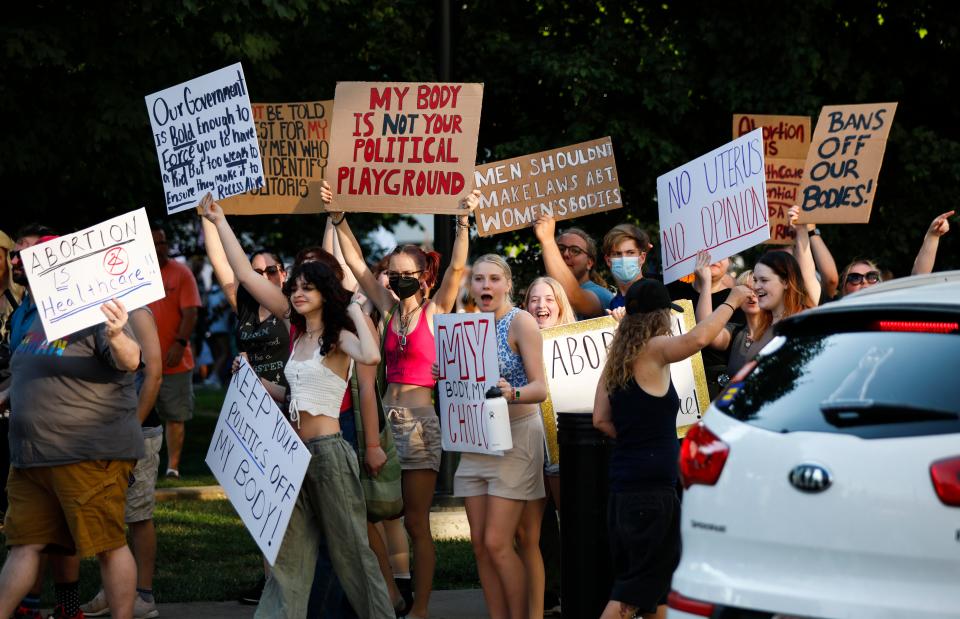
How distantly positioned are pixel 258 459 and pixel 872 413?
11.7 feet

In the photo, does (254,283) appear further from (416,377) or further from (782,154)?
(782,154)

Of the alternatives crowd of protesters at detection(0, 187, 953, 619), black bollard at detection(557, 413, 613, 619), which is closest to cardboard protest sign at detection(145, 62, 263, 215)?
crowd of protesters at detection(0, 187, 953, 619)

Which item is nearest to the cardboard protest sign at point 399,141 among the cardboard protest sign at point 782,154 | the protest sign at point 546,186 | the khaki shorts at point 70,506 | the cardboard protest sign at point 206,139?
the cardboard protest sign at point 206,139

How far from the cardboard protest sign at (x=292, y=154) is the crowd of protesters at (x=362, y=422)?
184cm

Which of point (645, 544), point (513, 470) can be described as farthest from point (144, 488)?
point (645, 544)

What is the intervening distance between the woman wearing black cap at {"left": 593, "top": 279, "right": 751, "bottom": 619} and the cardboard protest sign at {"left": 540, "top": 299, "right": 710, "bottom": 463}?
1.29m

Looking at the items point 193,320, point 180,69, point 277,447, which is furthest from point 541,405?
point 180,69

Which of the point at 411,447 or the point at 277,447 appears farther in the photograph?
the point at 411,447

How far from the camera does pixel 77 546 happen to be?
675 centimetres

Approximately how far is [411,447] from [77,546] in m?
1.86

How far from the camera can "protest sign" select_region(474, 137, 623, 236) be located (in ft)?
32.1

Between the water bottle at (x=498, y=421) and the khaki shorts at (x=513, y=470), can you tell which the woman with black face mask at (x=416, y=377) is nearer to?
the khaki shorts at (x=513, y=470)

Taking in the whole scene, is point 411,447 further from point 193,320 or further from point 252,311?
point 193,320

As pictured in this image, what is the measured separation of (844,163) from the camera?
9672 millimetres
